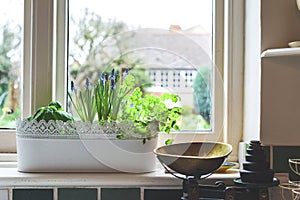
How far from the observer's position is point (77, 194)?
163cm

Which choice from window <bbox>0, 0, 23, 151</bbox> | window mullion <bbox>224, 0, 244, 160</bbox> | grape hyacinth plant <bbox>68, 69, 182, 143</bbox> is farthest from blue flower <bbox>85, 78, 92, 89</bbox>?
window mullion <bbox>224, 0, 244, 160</bbox>

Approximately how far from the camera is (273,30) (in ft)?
5.38

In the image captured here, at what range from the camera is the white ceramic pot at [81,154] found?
1687 millimetres

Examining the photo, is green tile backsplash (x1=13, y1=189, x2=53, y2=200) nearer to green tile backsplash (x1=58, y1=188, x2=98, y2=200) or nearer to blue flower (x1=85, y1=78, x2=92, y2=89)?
green tile backsplash (x1=58, y1=188, x2=98, y2=200)

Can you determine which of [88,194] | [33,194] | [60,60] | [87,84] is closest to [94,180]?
[88,194]

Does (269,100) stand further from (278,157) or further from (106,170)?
(106,170)

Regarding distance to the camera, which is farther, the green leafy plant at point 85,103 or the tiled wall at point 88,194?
the green leafy plant at point 85,103

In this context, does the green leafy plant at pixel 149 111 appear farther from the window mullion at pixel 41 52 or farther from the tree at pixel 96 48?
the window mullion at pixel 41 52

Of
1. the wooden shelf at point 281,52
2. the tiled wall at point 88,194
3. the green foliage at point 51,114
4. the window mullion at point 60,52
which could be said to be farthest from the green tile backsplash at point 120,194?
the wooden shelf at point 281,52

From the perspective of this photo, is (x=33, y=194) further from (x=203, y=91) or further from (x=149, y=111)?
(x=203, y=91)

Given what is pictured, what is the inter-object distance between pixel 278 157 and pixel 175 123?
0.35 m

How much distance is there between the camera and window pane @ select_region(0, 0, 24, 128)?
1.85m

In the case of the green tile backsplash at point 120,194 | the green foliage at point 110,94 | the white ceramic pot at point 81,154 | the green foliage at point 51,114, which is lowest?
the green tile backsplash at point 120,194

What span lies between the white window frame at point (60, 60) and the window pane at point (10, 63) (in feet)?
0.12
